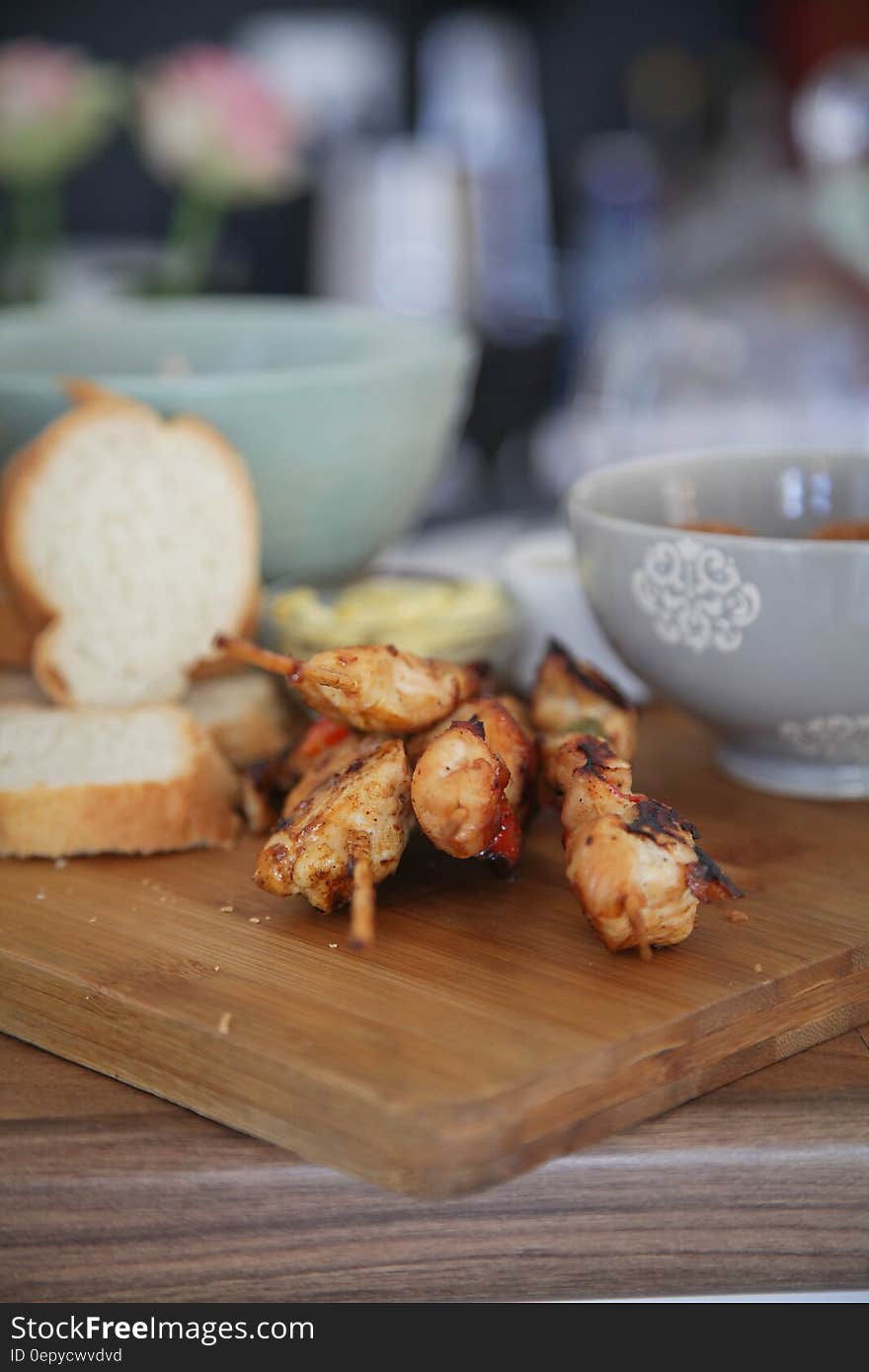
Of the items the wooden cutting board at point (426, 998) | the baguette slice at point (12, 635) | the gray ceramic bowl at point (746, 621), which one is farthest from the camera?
the baguette slice at point (12, 635)

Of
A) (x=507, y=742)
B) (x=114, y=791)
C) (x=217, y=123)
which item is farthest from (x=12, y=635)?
(x=217, y=123)

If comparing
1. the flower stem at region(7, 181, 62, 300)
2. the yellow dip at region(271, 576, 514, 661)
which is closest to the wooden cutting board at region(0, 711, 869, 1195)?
the yellow dip at region(271, 576, 514, 661)

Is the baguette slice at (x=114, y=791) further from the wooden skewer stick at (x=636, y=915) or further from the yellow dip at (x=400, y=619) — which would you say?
the wooden skewer stick at (x=636, y=915)

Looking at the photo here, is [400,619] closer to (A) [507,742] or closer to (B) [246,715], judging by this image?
(B) [246,715]

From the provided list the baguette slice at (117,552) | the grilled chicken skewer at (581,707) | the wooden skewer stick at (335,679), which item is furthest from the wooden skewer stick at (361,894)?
the baguette slice at (117,552)
